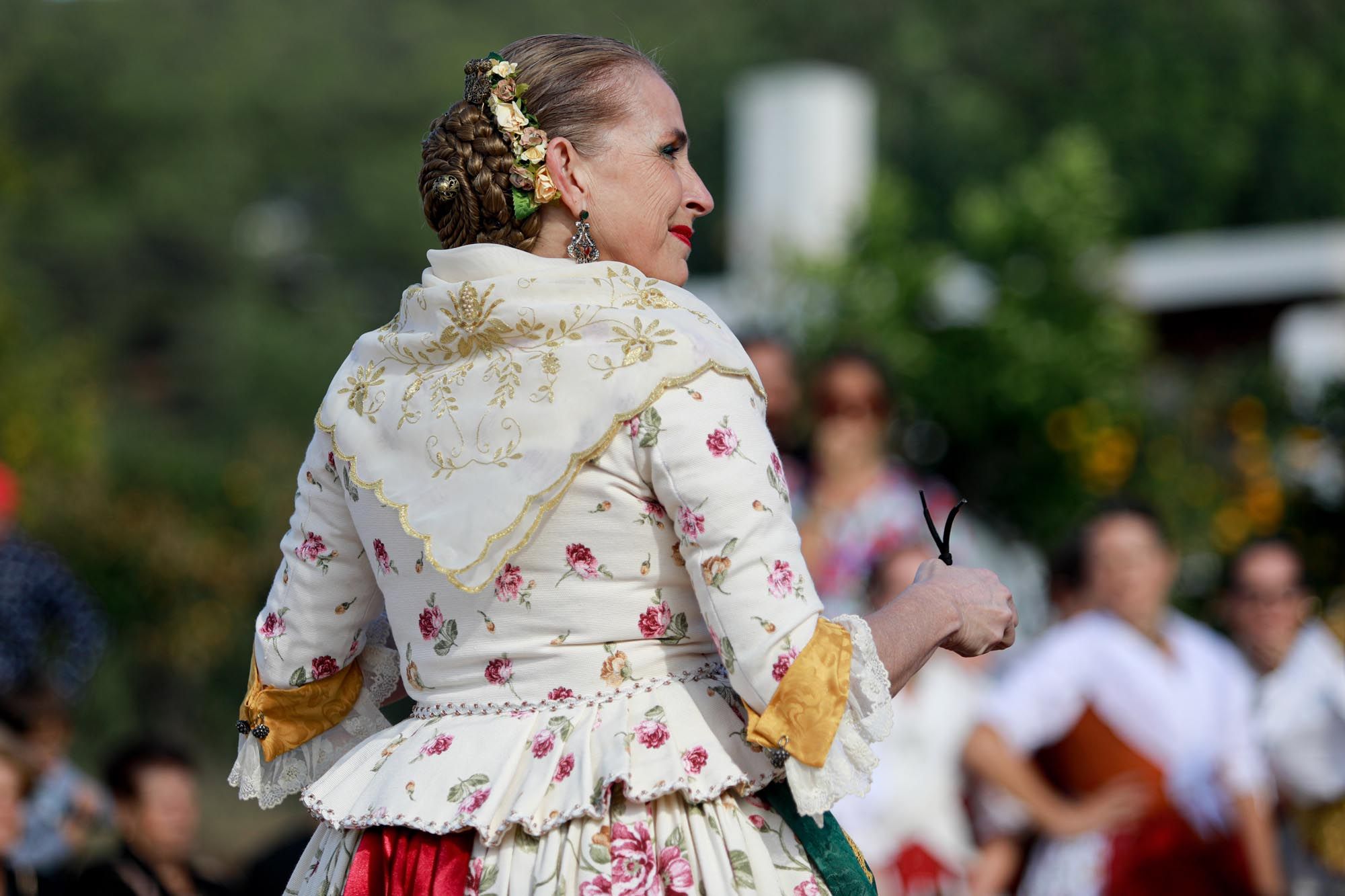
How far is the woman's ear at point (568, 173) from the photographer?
2074 mm

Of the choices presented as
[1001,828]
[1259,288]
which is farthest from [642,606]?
[1259,288]

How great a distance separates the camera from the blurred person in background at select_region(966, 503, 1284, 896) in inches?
192

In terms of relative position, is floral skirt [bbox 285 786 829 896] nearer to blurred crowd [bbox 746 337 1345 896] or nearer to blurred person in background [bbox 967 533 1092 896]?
blurred crowd [bbox 746 337 1345 896]

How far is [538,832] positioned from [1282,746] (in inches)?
140

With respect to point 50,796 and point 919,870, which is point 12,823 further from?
point 919,870

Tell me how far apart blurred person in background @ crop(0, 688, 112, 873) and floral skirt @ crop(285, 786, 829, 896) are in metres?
3.68

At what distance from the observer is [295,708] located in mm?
2322

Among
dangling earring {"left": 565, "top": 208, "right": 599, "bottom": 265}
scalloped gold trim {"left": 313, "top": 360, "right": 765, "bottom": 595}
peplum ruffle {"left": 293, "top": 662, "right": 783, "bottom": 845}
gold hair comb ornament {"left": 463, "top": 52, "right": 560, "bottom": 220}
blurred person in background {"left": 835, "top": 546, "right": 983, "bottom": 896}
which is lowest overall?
blurred person in background {"left": 835, "top": 546, "right": 983, "bottom": 896}

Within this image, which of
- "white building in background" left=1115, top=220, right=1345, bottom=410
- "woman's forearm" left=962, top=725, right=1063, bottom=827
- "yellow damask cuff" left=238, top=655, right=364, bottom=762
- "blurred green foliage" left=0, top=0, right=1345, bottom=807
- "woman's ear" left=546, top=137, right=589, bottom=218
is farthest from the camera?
"white building in background" left=1115, top=220, right=1345, bottom=410

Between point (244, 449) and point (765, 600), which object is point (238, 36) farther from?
point (765, 600)

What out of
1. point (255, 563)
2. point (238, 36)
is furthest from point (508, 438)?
point (238, 36)

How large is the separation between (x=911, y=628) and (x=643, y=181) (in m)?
0.65

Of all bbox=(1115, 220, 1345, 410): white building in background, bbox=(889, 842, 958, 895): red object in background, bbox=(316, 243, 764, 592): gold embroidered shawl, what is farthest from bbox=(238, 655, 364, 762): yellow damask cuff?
bbox=(1115, 220, 1345, 410): white building in background

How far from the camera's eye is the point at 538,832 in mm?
1906
